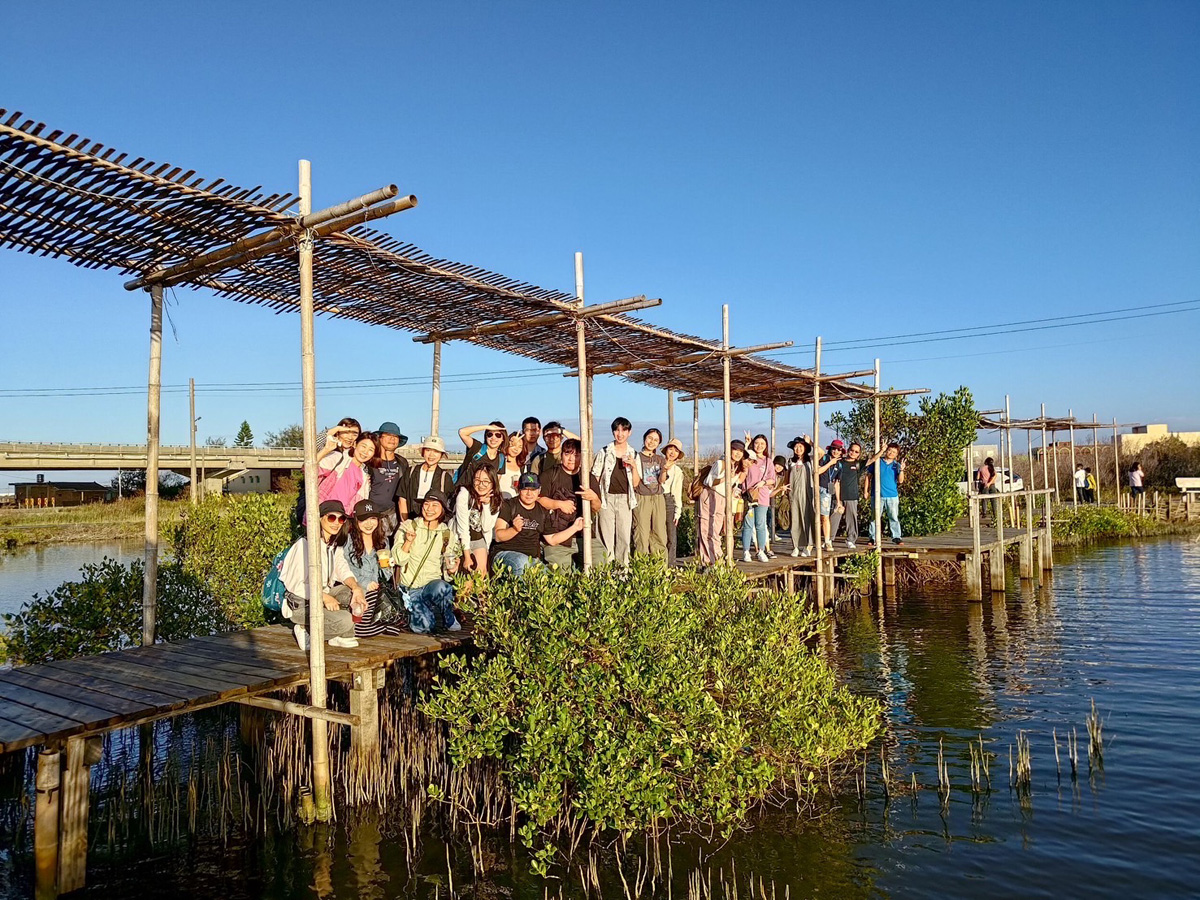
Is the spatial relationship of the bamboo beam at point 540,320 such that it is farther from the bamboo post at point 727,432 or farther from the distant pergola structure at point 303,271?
the bamboo post at point 727,432

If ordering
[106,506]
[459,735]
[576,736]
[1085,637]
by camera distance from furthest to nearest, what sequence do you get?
[106,506] < [1085,637] < [459,735] < [576,736]

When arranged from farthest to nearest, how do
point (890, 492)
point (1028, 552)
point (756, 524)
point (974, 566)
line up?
point (1028, 552) → point (890, 492) → point (974, 566) → point (756, 524)

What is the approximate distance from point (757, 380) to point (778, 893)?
34.5 feet

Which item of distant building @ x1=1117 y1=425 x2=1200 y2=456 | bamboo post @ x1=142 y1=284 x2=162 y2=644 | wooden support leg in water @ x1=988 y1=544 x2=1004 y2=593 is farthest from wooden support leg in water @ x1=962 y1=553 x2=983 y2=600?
distant building @ x1=1117 y1=425 x2=1200 y2=456

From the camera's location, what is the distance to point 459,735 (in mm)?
6645

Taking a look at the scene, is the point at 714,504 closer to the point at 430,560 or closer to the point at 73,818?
the point at 430,560

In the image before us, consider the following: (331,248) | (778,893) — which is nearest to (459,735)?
(778,893)

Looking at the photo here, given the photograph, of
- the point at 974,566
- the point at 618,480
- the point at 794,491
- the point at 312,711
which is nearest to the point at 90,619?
the point at 312,711

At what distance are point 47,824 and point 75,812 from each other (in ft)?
0.60

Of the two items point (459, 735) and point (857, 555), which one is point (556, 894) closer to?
point (459, 735)

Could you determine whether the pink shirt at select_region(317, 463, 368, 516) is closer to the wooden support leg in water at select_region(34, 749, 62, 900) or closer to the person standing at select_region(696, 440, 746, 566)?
the wooden support leg in water at select_region(34, 749, 62, 900)

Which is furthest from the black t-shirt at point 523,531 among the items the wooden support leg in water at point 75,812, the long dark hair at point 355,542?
the wooden support leg in water at point 75,812

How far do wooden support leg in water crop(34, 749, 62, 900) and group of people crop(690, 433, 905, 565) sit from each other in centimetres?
900

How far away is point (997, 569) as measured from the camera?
18.8m
